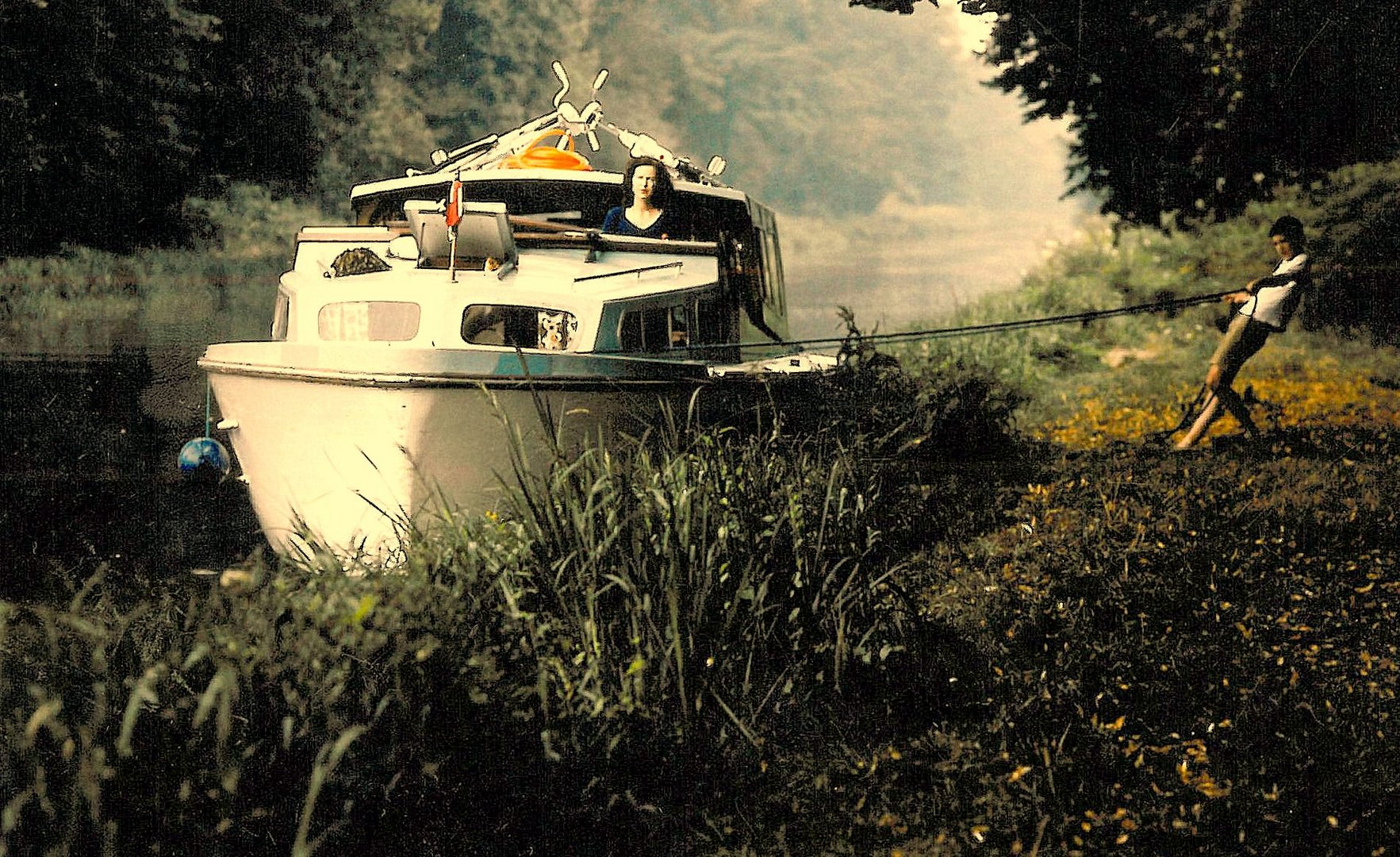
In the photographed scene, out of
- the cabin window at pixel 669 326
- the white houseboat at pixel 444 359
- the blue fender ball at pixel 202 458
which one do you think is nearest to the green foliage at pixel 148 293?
the blue fender ball at pixel 202 458

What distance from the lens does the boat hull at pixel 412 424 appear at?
6699 mm

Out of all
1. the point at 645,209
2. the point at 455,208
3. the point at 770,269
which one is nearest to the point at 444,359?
the point at 455,208

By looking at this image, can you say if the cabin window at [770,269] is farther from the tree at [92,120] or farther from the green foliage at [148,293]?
the tree at [92,120]

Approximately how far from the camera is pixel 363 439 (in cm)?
690

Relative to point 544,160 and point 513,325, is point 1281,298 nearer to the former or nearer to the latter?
point 513,325

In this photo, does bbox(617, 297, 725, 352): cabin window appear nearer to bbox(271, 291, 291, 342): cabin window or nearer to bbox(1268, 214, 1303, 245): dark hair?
bbox(271, 291, 291, 342): cabin window

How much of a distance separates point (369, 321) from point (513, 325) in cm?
95

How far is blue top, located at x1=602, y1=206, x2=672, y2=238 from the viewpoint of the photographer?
360 inches

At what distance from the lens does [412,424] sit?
673cm

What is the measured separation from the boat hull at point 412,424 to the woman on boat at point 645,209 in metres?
2.04

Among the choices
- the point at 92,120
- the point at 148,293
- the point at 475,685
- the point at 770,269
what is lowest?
the point at 475,685

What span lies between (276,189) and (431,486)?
2133 cm

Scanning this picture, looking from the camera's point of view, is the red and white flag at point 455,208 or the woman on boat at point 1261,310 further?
the woman on boat at point 1261,310

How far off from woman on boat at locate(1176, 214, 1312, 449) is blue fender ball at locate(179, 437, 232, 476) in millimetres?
7718
